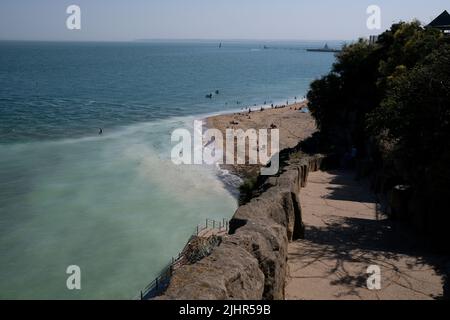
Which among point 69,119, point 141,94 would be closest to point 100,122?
point 69,119

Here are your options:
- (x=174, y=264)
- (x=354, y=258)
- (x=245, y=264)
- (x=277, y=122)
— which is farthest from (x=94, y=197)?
(x=277, y=122)

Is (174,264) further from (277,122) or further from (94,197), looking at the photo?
(277,122)

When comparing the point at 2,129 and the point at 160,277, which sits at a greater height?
the point at 2,129

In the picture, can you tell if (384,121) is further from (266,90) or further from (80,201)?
(266,90)

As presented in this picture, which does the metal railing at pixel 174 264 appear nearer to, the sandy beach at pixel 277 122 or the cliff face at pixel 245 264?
the cliff face at pixel 245 264

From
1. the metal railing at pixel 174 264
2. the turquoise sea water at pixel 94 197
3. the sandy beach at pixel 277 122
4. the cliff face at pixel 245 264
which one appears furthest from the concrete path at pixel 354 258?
the sandy beach at pixel 277 122

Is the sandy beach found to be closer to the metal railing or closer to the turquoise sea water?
the turquoise sea water
